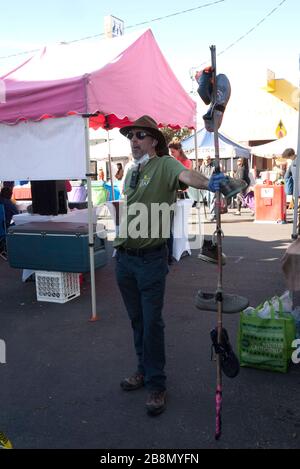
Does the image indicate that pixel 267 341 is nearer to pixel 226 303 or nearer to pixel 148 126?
pixel 226 303

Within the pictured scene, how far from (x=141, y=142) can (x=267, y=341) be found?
1924 millimetres

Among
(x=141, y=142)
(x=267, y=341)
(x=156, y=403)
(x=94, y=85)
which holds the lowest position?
(x=156, y=403)

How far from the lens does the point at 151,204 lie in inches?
124

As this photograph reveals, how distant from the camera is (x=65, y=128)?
5.02 metres

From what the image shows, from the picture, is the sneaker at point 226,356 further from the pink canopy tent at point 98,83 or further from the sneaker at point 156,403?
the pink canopy tent at point 98,83

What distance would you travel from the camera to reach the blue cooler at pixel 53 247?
540 cm

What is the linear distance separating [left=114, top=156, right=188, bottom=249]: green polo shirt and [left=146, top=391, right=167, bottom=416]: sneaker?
1.07m

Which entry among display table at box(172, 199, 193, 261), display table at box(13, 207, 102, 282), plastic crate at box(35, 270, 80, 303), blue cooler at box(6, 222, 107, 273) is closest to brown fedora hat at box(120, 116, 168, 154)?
blue cooler at box(6, 222, 107, 273)

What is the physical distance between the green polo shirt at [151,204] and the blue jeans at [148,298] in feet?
0.38

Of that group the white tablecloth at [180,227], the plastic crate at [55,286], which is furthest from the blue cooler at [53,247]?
the white tablecloth at [180,227]

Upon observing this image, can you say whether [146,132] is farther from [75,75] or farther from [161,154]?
[75,75]

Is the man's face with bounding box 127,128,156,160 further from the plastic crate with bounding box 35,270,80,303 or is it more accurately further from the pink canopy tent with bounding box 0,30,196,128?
the plastic crate with bounding box 35,270,80,303

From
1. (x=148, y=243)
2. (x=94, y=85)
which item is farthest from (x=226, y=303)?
(x=94, y=85)

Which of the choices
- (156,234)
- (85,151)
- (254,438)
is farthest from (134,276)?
(85,151)
